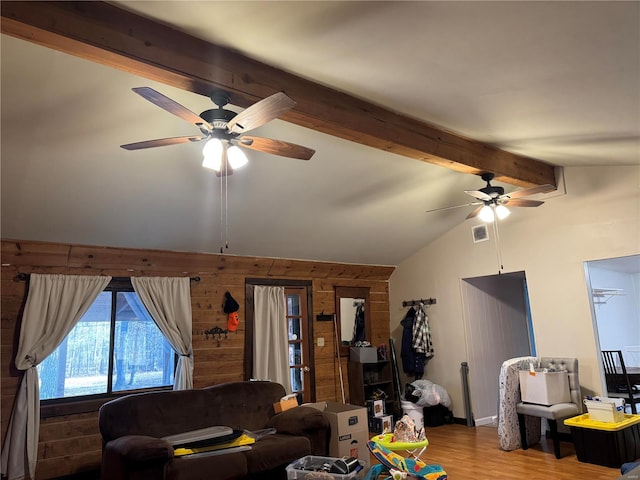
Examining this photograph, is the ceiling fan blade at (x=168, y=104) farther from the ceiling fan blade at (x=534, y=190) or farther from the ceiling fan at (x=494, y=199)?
the ceiling fan blade at (x=534, y=190)

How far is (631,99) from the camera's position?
2930mm

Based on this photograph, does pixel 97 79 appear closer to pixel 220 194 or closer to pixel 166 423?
pixel 220 194

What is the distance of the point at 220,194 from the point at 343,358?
3.43m

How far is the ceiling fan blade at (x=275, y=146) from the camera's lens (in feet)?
9.26

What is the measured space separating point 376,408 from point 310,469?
326 cm

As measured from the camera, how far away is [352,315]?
6.99 m

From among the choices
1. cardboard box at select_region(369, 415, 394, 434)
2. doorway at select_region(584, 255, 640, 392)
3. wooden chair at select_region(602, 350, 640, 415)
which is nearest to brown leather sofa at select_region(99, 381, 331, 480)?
cardboard box at select_region(369, 415, 394, 434)

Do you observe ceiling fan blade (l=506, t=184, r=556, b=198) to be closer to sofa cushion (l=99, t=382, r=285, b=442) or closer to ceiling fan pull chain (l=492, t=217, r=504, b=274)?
ceiling fan pull chain (l=492, t=217, r=504, b=274)

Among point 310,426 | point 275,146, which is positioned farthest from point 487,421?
point 275,146

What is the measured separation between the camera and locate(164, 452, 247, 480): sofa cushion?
3.28 meters

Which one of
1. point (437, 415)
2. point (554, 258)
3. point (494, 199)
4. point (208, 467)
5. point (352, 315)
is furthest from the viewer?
point (352, 315)

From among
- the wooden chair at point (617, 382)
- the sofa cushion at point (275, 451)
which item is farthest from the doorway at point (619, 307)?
the sofa cushion at point (275, 451)

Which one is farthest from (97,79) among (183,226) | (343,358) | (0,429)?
(343,358)

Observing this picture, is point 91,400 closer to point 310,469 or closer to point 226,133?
point 310,469
